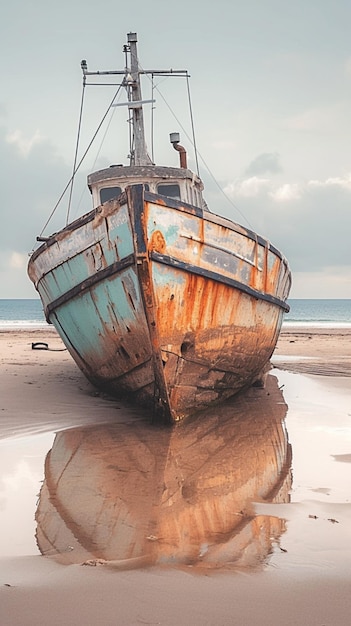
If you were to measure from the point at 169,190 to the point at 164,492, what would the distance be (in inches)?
217

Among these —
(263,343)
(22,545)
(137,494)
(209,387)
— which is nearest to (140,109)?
(263,343)

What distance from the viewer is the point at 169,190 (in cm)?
853

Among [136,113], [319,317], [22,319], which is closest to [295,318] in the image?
[319,317]

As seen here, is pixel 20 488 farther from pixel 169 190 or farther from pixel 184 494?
pixel 169 190

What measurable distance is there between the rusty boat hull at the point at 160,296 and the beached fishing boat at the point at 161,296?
0.01 meters

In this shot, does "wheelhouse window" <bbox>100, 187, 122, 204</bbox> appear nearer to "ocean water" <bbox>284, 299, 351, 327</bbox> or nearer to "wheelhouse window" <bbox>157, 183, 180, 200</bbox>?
"wheelhouse window" <bbox>157, 183, 180, 200</bbox>

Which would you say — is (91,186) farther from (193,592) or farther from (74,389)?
(193,592)

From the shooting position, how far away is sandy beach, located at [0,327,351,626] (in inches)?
86.4

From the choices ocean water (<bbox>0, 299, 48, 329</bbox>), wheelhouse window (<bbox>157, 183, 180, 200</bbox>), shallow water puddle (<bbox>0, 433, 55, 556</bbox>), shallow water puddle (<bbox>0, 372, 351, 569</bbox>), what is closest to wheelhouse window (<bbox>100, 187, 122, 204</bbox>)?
wheelhouse window (<bbox>157, 183, 180, 200</bbox>)

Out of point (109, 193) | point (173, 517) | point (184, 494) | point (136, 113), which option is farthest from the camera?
point (136, 113)

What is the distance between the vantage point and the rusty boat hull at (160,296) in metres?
5.84

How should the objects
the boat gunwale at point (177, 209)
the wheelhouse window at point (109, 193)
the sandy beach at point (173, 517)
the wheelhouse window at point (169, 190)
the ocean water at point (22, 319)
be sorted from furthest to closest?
the ocean water at point (22, 319), the wheelhouse window at point (109, 193), the wheelhouse window at point (169, 190), the boat gunwale at point (177, 209), the sandy beach at point (173, 517)

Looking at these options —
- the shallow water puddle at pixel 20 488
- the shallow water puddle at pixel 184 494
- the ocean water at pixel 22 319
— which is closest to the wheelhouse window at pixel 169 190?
the shallow water puddle at pixel 184 494

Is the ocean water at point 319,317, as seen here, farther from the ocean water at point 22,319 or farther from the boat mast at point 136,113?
the boat mast at point 136,113
